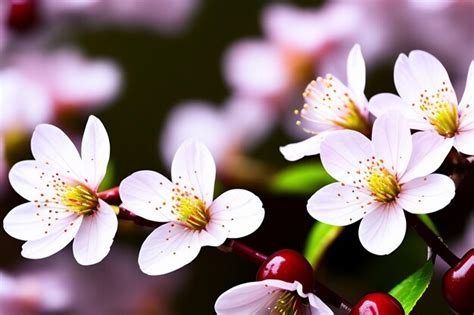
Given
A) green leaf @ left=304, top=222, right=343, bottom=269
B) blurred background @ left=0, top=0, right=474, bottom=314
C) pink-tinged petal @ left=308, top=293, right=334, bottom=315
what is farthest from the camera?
blurred background @ left=0, top=0, right=474, bottom=314

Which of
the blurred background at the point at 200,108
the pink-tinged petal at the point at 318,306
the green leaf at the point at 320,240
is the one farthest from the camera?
the blurred background at the point at 200,108

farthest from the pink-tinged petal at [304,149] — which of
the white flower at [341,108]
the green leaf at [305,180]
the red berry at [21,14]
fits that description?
the red berry at [21,14]

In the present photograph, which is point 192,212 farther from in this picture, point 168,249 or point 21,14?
point 21,14

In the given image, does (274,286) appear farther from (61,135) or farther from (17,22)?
(17,22)

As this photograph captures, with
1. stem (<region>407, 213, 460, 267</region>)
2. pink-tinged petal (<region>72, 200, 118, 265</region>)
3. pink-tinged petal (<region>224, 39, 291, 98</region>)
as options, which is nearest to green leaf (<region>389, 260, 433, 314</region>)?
stem (<region>407, 213, 460, 267</region>)

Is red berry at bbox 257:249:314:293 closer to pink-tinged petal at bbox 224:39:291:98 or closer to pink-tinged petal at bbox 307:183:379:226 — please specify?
pink-tinged petal at bbox 307:183:379:226

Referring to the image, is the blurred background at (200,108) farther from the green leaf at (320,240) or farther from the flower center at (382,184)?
the flower center at (382,184)

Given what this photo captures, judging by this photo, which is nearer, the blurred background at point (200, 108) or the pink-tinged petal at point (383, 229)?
the pink-tinged petal at point (383, 229)

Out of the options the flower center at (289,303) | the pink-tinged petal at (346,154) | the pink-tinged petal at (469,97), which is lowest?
the flower center at (289,303)
